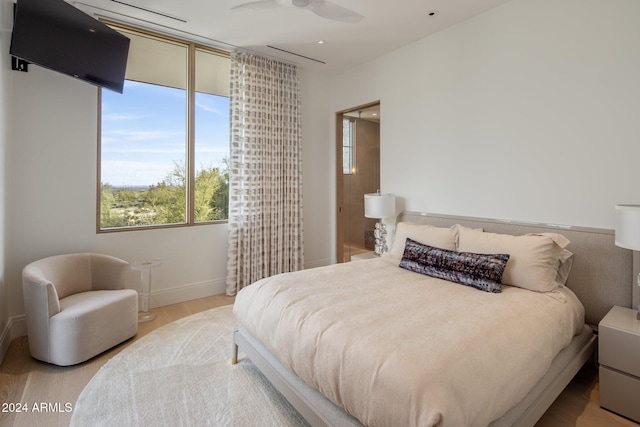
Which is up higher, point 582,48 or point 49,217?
point 582,48

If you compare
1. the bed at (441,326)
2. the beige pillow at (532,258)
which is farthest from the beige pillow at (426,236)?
the beige pillow at (532,258)

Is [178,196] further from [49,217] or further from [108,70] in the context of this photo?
[108,70]

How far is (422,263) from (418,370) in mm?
1603

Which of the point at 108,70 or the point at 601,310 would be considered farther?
the point at 108,70

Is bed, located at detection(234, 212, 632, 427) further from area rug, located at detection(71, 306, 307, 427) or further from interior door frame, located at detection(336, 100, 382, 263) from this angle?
interior door frame, located at detection(336, 100, 382, 263)

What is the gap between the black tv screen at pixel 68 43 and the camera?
2.46 metres

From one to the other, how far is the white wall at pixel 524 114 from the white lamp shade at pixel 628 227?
0.48 m

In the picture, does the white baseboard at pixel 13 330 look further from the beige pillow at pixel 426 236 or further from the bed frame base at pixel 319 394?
Result: the beige pillow at pixel 426 236

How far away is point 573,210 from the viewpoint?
106 inches

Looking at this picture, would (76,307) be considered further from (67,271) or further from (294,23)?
(294,23)

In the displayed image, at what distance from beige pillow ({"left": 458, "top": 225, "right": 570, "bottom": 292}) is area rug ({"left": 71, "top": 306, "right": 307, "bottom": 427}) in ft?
6.11

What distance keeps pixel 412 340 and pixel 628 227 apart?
167cm

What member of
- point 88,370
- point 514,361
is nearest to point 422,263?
point 514,361

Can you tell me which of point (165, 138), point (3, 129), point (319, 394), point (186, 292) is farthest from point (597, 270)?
point (3, 129)
